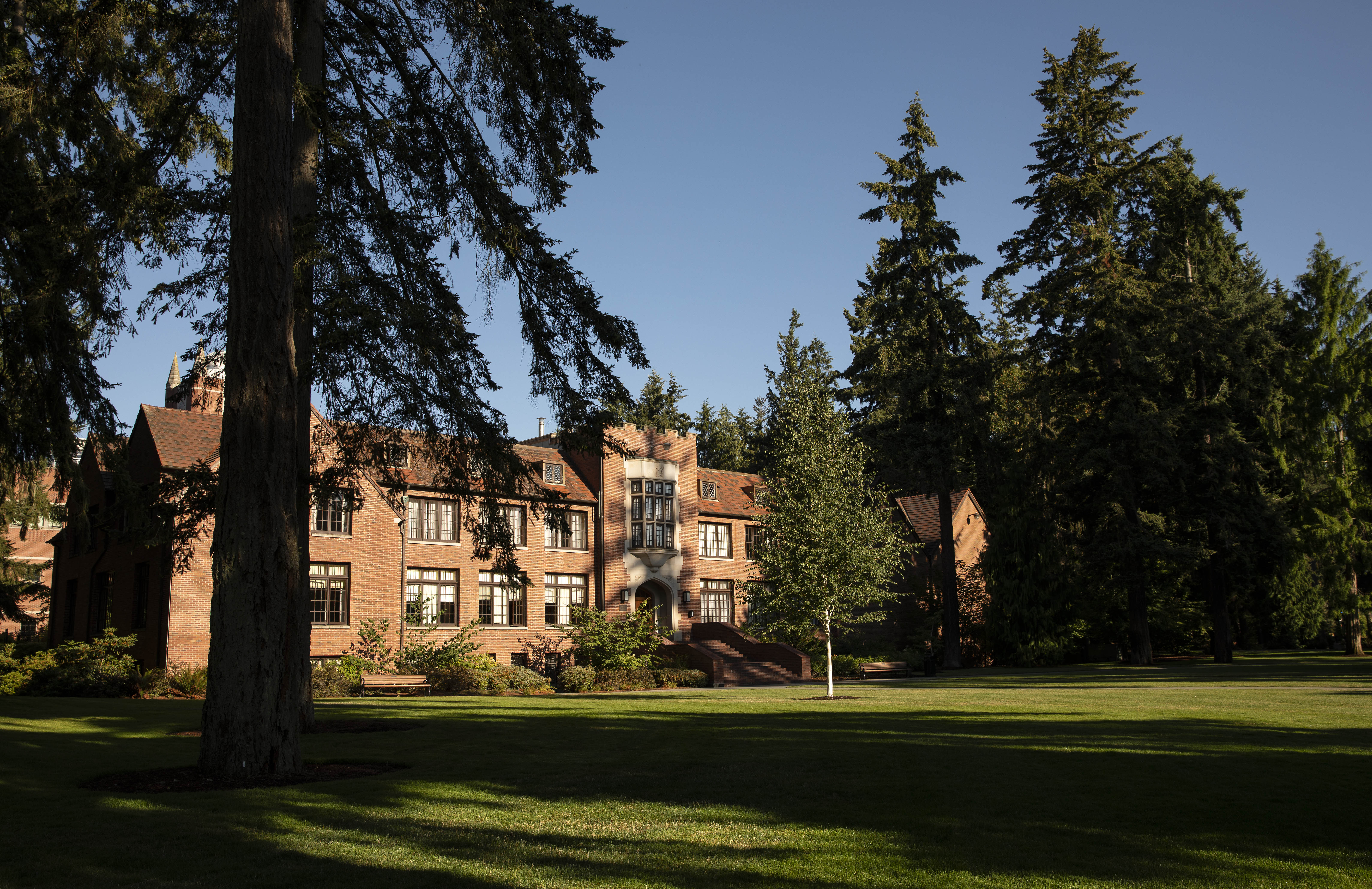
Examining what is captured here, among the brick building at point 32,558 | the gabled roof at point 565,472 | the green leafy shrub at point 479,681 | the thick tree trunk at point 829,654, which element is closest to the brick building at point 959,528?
the gabled roof at point 565,472

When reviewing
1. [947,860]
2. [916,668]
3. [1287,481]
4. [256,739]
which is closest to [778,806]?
[947,860]

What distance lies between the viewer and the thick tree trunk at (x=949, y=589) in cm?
4022

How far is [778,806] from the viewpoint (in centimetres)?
882

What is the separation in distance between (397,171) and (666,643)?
24846mm

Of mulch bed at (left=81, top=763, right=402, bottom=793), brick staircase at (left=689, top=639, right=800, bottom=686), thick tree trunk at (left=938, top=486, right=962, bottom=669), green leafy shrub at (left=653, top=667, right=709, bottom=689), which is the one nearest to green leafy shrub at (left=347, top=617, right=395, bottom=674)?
green leafy shrub at (left=653, top=667, right=709, bottom=689)

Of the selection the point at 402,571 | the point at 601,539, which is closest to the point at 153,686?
the point at 402,571

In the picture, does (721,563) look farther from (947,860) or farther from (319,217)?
(947,860)

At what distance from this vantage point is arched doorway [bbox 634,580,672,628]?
→ 41.4 meters

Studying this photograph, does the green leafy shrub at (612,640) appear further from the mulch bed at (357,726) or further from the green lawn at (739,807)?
the green lawn at (739,807)

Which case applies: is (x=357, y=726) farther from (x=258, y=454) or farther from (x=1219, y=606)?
(x=1219, y=606)

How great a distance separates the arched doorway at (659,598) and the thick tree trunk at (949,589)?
11.5m

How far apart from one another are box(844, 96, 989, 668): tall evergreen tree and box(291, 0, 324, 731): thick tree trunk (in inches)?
1131

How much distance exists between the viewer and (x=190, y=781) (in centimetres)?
1016

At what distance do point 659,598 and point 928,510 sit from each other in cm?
1838
